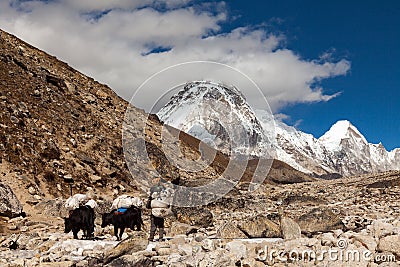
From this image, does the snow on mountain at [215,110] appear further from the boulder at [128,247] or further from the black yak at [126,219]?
the boulder at [128,247]

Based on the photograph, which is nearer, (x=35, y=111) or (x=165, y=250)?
(x=165, y=250)

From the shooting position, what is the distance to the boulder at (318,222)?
1462cm

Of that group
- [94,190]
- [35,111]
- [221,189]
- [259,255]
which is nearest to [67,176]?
[94,190]

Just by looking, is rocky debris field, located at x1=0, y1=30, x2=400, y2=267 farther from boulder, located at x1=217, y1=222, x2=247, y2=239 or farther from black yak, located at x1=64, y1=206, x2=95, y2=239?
black yak, located at x1=64, y1=206, x2=95, y2=239

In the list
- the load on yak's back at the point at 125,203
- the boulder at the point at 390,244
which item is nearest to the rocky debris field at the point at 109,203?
the boulder at the point at 390,244

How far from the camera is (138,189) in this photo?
1148 inches

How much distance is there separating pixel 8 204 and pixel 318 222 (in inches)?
484

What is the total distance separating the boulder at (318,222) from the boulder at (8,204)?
11444 millimetres

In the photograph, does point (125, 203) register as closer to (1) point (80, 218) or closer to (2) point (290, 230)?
(1) point (80, 218)

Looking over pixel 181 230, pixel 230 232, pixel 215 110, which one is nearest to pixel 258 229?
pixel 230 232

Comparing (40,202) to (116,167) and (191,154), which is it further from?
(191,154)

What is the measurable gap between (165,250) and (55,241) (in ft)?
12.9

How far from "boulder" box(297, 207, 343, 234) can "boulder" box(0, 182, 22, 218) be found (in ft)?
37.5

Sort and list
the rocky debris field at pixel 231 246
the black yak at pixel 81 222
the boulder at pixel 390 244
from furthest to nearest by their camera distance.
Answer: the black yak at pixel 81 222, the rocky debris field at pixel 231 246, the boulder at pixel 390 244
